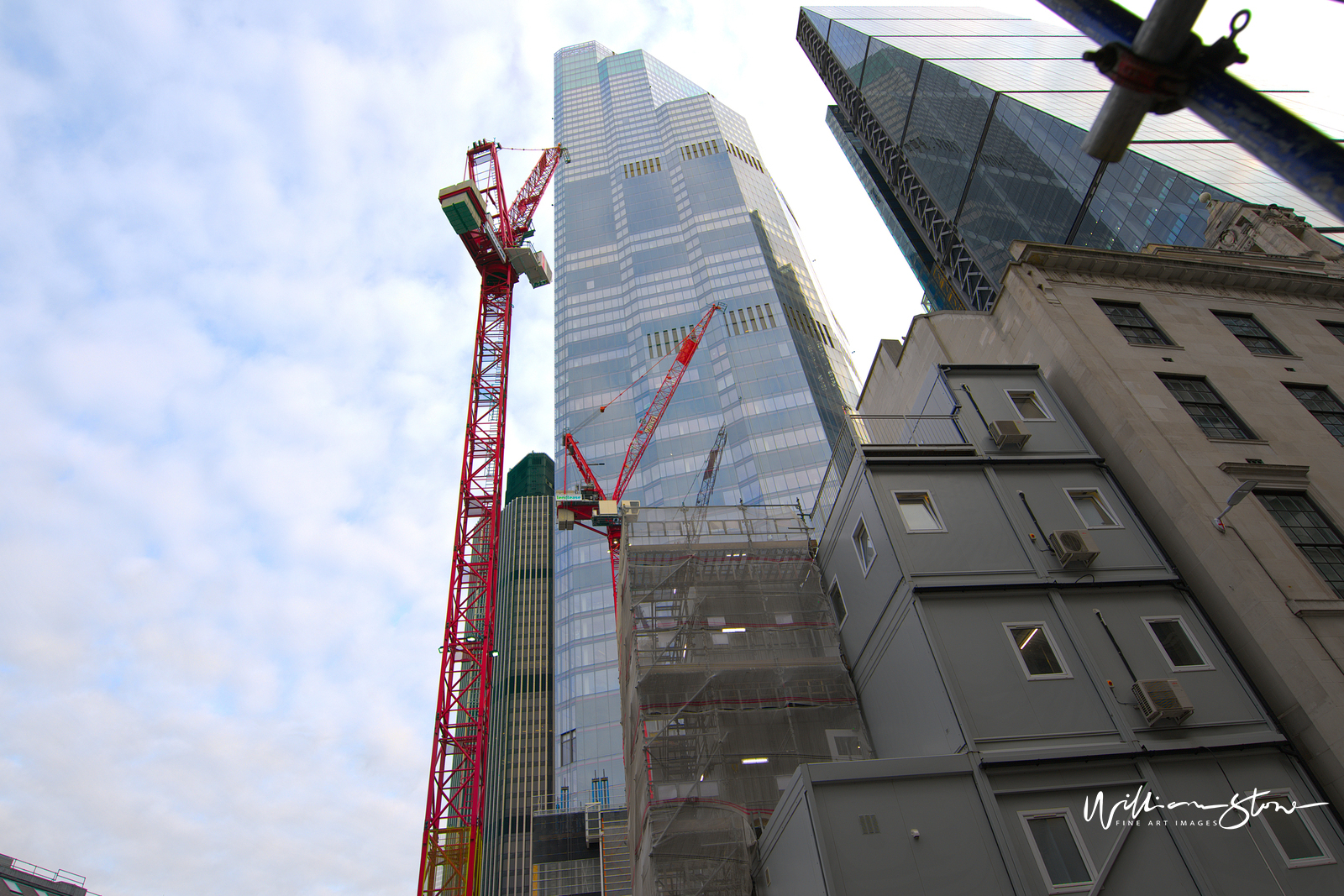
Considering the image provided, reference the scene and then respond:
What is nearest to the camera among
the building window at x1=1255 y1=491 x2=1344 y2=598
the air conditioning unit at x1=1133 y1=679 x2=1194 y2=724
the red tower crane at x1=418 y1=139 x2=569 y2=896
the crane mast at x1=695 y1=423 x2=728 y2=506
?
the air conditioning unit at x1=1133 y1=679 x2=1194 y2=724

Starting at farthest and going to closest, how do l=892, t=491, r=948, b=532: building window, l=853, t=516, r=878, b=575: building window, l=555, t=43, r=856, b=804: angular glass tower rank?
1. l=555, t=43, r=856, b=804: angular glass tower
2. l=853, t=516, r=878, b=575: building window
3. l=892, t=491, r=948, b=532: building window

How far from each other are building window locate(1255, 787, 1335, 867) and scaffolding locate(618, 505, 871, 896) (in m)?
9.20

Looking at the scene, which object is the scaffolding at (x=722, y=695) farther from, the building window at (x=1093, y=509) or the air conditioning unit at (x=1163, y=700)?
the building window at (x=1093, y=509)

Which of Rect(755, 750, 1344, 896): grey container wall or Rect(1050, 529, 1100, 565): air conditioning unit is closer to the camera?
Rect(755, 750, 1344, 896): grey container wall

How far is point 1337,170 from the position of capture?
4.92 metres

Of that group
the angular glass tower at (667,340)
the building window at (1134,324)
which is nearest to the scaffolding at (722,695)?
the building window at (1134,324)

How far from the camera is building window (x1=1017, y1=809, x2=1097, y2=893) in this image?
15453mm

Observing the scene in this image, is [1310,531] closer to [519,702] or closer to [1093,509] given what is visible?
[1093,509]

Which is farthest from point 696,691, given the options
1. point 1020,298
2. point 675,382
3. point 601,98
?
point 601,98

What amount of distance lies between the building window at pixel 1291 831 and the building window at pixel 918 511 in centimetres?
890

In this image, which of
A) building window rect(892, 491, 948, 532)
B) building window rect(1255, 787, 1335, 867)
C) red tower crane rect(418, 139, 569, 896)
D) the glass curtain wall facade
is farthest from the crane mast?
building window rect(1255, 787, 1335, 867)

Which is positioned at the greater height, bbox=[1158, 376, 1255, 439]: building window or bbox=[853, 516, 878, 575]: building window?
bbox=[1158, 376, 1255, 439]: building window

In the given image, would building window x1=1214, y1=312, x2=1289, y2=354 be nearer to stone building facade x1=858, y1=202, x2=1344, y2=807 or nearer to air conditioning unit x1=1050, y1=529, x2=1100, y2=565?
stone building facade x1=858, y1=202, x2=1344, y2=807

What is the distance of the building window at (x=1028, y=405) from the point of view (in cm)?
2456
